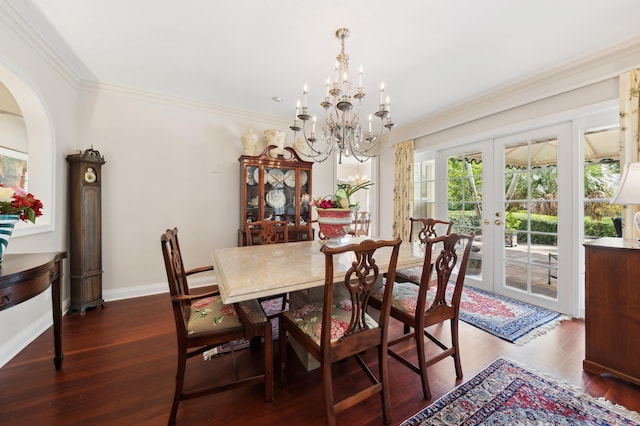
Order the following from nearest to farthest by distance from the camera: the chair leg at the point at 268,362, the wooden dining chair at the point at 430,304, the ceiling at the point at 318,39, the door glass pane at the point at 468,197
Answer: the chair leg at the point at 268,362, the wooden dining chair at the point at 430,304, the ceiling at the point at 318,39, the door glass pane at the point at 468,197

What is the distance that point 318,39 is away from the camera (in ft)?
6.85

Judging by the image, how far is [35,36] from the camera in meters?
2.07

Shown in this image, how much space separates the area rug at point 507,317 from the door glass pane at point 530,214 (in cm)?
29

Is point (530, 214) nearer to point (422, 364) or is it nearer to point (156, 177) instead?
point (422, 364)

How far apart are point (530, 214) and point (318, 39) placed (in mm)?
2988

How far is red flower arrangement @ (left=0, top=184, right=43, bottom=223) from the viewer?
1327 millimetres

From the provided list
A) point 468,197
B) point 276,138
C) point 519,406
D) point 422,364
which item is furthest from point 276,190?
point 519,406

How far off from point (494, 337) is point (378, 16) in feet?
8.97

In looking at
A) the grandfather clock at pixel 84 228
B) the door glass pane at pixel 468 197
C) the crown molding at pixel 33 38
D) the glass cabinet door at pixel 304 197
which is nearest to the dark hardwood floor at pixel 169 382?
the grandfather clock at pixel 84 228

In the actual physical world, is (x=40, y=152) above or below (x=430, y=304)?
above

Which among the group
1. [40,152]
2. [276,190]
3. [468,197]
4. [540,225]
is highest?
[40,152]

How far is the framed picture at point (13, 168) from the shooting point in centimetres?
229

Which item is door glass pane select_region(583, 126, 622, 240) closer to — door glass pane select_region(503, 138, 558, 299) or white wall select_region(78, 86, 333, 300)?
door glass pane select_region(503, 138, 558, 299)

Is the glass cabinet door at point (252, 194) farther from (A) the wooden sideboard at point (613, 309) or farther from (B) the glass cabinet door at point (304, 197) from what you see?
(A) the wooden sideboard at point (613, 309)
